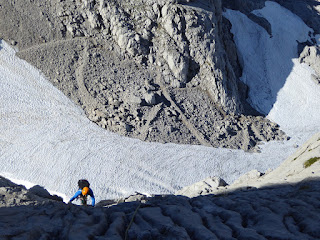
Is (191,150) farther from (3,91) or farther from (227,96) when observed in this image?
(3,91)

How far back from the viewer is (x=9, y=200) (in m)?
13.8

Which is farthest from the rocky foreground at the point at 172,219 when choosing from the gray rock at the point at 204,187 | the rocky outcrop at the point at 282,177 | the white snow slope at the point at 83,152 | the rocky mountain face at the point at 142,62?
Result: the rocky mountain face at the point at 142,62

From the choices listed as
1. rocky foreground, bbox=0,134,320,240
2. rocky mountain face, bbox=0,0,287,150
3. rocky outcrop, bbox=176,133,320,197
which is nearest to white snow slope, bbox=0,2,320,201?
rocky mountain face, bbox=0,0,287,150

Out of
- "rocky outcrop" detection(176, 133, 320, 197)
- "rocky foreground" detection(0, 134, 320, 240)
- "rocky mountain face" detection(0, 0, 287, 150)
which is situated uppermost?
"rocky mountain face" detection(0, 0, 287, 150)

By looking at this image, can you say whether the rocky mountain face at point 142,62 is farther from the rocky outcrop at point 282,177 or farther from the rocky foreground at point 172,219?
the rocky foreground at point 172,219

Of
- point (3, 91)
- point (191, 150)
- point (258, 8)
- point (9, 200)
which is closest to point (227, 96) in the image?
point (191, 150)

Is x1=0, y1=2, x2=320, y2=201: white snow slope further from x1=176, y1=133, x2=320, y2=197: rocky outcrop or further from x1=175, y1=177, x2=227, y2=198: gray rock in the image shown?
x1=176, y1=133, x2=320, y2=197: rocky outcrop

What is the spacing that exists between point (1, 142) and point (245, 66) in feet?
120

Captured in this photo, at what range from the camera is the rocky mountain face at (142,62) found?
42.8 meters

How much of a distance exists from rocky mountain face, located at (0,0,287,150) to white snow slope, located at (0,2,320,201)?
1.86 metres

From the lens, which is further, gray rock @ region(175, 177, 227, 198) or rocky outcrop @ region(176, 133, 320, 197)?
gray rock @ region(175, 177, 227, 198)

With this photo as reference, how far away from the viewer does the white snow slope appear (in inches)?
1300

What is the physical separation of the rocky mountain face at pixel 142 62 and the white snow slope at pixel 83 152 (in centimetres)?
186

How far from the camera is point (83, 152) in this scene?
3575cm
